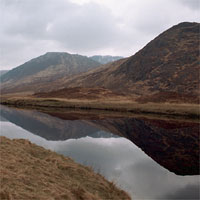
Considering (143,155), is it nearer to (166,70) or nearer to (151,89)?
(151,89)

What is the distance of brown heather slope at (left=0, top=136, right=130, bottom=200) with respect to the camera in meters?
11.0

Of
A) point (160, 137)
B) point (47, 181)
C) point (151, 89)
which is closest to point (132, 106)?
point (160, 137)

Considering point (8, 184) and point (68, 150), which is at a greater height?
point (8, 184)

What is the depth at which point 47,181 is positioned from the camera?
43.2 feet

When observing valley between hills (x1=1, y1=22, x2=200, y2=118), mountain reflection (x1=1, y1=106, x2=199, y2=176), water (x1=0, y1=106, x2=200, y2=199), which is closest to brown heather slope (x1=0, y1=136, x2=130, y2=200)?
water (x1=0, y1=106, x2=200, y2=199)

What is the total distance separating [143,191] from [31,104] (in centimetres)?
9220

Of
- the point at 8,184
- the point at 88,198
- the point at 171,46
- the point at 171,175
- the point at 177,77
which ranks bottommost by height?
the point at 171,175

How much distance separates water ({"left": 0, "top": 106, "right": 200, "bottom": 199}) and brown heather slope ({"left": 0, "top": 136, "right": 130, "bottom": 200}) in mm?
2099

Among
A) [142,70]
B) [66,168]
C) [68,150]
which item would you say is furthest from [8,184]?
[142,70]

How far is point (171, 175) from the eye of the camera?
1870 cm

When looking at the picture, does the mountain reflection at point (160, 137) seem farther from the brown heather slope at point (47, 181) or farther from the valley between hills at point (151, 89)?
the valley between hills at point (151, 89)

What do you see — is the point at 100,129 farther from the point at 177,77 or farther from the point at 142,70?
the point at 142,70

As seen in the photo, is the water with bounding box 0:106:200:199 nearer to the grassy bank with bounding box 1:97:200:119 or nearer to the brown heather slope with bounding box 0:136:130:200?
the brown heather slope with bounding box 0:136:130:200

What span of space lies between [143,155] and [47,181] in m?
14.9
